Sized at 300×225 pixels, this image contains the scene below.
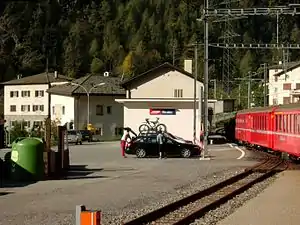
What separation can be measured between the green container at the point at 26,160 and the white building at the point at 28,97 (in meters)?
87.5

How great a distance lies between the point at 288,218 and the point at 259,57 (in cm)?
9915

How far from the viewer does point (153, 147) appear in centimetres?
3522

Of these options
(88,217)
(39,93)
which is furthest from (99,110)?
(88,217)

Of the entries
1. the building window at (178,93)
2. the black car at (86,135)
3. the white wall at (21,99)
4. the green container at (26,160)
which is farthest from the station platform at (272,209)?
the white wall at (21,99)

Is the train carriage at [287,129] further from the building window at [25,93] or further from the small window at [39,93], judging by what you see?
the building window at [25,93]

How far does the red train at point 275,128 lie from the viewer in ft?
91.0

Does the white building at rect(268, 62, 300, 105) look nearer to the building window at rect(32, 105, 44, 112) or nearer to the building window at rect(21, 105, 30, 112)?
the building window at rect(32, 105, 44, 112)

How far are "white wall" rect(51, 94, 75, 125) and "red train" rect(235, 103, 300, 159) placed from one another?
4308 centimetres

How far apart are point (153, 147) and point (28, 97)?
81.3 metres

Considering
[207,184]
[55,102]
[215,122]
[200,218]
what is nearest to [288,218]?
[200,218]

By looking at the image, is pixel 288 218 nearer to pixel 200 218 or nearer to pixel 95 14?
pixel 200 218

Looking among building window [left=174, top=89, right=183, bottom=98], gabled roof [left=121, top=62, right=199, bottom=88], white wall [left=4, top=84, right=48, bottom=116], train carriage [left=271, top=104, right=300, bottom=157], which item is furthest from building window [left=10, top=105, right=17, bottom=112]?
train carriage [left=271, top=104, right=300, bottom=157]

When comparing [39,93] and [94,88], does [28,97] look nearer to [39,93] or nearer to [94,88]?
[39,93]

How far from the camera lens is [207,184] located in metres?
21.2
